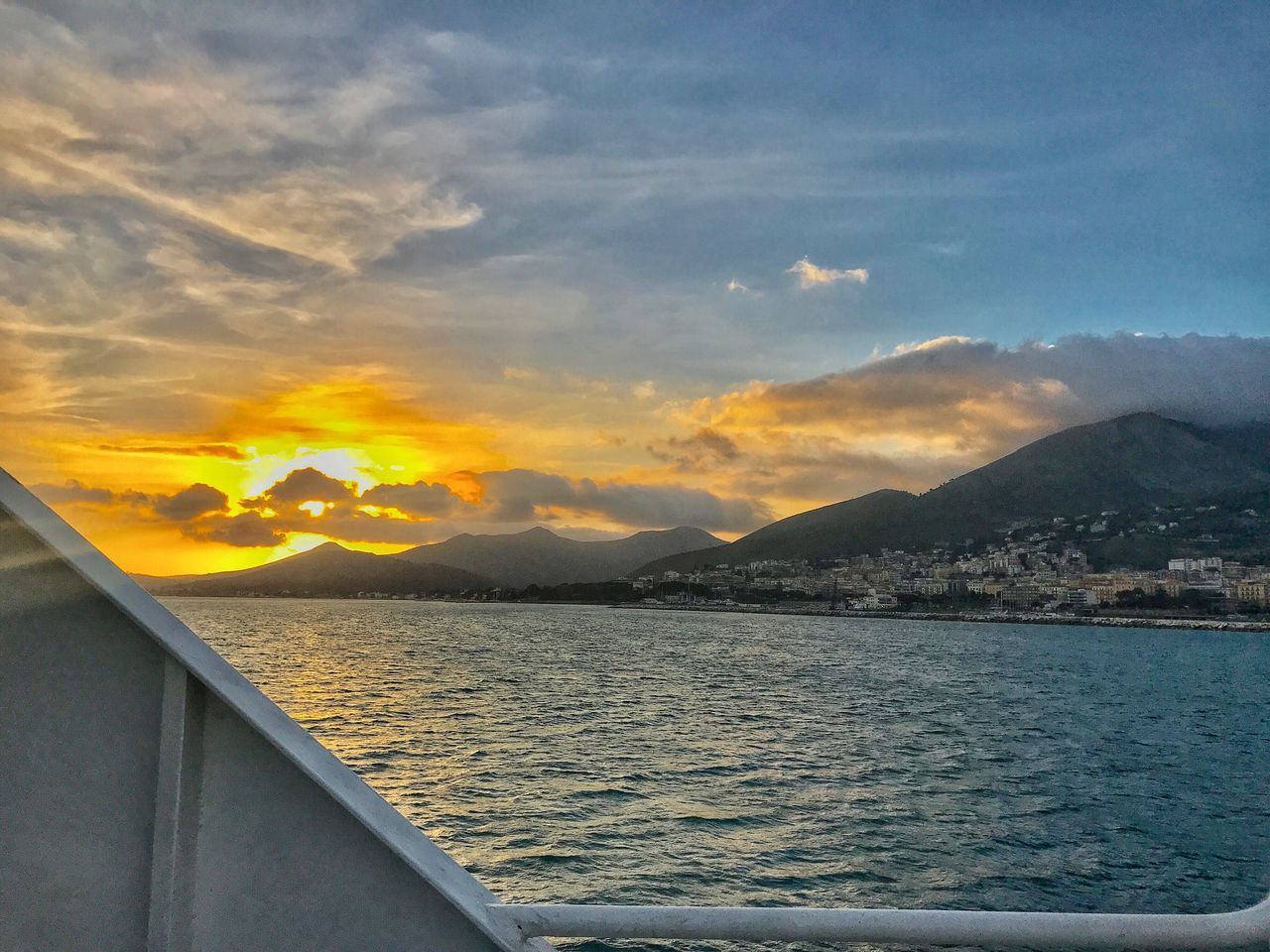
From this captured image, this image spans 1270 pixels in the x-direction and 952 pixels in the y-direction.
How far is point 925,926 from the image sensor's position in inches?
70.1

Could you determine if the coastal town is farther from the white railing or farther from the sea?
the white railing

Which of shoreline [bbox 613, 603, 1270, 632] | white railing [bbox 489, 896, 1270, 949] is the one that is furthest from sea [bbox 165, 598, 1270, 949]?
shoreline [bbox 613, 603, 1270, 632]

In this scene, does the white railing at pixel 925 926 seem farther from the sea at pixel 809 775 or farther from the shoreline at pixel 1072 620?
the shoreline at pixel 1072 620

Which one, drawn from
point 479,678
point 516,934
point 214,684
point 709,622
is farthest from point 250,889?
point 709,622

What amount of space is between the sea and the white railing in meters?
13.5

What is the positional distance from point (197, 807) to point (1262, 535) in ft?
608

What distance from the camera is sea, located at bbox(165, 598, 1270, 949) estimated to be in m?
18.6

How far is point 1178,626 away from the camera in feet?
458

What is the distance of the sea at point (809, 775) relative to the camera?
1859 centimetres

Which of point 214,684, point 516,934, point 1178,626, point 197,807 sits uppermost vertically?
point 214,684

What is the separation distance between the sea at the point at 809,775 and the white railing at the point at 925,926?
44.2 ft

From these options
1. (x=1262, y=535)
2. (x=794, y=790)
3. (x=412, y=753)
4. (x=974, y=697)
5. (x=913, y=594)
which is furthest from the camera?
(x=913, y=594)

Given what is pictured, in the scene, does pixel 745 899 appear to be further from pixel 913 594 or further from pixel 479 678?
pixel 913 594

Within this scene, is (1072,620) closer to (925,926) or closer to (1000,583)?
(1000,583)
